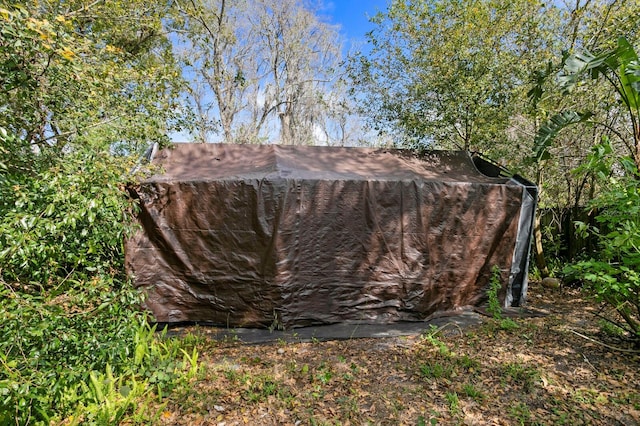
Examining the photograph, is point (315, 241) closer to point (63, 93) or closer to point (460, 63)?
point (63, 93)

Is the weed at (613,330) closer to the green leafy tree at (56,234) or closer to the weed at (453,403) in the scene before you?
the weed at (453,403)

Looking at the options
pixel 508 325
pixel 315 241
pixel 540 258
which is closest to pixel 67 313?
pixel 315 241

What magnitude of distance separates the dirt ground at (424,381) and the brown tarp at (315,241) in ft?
1.69

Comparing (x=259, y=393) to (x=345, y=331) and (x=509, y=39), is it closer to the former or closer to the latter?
(x=345, y=331)

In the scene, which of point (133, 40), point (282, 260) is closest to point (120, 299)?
point (282, 260)

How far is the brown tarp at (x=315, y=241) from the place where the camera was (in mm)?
3785

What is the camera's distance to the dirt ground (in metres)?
2.38

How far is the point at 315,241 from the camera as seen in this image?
12.7 feet

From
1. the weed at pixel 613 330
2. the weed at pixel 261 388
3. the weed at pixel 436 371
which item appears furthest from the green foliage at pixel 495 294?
the weed at pixel 261 388

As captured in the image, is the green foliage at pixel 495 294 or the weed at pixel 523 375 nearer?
the weed at pixel 523 375

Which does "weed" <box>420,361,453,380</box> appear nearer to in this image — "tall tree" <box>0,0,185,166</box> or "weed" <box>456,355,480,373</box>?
"weed" <box>456,355,480,373</box>

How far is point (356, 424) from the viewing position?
7.57 ft

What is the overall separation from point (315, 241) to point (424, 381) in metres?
1.83

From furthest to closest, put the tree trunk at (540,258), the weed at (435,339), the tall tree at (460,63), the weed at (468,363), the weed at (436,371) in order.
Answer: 1. the tree trunk at (540,258)
2. the tall tree at (460,63)
3. the weed at (435,339)
4. the weed at (468,363)
5. the weed at (436,371)
